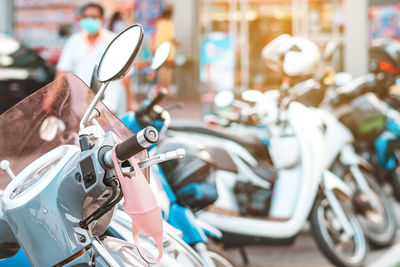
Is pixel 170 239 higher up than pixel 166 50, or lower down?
lower down

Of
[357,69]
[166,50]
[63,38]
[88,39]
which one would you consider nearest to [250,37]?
[357,69]

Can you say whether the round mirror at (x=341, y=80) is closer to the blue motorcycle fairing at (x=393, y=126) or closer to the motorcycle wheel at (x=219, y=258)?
the blue motorcycle fairing at (x=393, y=126)

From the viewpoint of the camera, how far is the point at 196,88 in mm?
15961

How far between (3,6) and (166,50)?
1355 cm

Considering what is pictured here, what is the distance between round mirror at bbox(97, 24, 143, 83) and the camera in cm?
161

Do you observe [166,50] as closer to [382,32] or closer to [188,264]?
[188,264]

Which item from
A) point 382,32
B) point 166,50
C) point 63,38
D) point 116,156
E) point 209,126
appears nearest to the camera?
point 116,156

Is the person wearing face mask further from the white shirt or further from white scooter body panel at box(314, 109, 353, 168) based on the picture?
white scooter body panel at box(314, 109, 353, 168)

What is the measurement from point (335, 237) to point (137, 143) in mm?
3135

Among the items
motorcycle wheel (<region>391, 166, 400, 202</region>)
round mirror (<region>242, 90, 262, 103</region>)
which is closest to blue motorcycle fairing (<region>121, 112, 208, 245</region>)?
round mirror (<region>242, 90, 262, 103</region>)

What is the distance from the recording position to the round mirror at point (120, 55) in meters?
1.61

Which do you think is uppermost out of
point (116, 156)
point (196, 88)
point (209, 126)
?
point (116, 156)

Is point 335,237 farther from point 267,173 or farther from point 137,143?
point 137,143

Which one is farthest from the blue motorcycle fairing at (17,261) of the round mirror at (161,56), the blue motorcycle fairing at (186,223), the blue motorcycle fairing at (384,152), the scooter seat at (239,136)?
Result: the blue motorcycle fairing at (384,152)
